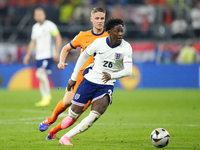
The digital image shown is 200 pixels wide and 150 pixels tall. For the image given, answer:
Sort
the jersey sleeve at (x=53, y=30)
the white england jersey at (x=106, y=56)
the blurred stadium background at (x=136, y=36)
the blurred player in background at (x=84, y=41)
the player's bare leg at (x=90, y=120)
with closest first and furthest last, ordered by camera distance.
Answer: the player's bare leg at (x=90, y=120) < the white england jersey at (x=106, y=56) < the blurred player in background at (x=84, y=41) < the jersey sleeve at (x=53, y=30) < the blurred stadium background at (x=136, y=36)

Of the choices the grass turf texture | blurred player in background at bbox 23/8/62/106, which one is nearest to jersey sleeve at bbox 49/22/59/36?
blurred player in background at bbox 23/8/62/106

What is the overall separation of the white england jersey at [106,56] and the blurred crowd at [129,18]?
13909 millimetres

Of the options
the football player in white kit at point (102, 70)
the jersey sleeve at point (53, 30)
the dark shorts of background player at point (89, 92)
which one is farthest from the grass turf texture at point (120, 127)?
the jersey sleeve at point (53, 30)

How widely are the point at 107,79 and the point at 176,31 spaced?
15.8 metres

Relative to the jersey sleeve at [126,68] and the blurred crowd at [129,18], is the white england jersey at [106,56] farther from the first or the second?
the blurred crowd at [129,18]

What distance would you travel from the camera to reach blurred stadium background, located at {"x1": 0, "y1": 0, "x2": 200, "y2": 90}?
60.6 feet

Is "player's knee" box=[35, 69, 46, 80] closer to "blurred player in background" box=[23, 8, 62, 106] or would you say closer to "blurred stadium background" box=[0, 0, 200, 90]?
"blurred player in background" box=[23, 8, 62, 106]

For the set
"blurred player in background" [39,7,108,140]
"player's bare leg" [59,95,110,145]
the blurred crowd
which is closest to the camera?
"player's bare leg" [59,95,110,145]

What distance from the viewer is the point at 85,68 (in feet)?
20.9

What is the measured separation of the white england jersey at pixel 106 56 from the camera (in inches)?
219

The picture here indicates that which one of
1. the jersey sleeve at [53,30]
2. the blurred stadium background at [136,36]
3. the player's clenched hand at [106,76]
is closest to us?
the player's clenched hand at [106,76]

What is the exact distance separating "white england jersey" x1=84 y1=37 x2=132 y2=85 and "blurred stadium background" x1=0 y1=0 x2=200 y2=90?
491 inches

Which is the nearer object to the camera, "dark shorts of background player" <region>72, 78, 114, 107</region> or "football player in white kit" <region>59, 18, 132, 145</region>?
"football player in white kit" <region>59, 18, 132, 145</region>

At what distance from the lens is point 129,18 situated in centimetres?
2170
